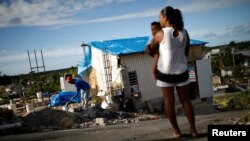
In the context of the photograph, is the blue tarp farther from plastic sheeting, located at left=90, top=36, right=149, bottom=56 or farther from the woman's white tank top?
the woman's white tank top

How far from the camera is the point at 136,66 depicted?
2080 cm

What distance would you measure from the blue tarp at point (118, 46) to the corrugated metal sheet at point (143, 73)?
1.81 feet

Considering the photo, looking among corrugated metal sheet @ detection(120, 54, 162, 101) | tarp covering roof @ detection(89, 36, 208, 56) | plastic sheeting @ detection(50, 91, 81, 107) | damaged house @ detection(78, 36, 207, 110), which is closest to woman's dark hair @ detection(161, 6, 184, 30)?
damaged house @ detection(78, 36, 207, 110)

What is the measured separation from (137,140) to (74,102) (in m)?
15.1

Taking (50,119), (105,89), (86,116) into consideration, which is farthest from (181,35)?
(105,89)

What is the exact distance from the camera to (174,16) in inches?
156

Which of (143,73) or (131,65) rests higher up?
(131,65)

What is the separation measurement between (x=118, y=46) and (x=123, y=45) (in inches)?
19.9

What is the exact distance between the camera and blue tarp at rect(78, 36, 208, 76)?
812 inches

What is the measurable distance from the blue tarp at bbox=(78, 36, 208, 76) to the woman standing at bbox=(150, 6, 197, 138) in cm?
1598

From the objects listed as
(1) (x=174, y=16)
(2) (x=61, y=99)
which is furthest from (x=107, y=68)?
(1) (x=174, y=16)

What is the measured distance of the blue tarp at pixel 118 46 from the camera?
20.6 m

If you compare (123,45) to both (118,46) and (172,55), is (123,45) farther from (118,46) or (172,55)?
(172,55)

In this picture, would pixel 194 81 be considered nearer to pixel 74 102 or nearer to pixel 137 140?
pixel 74 102
